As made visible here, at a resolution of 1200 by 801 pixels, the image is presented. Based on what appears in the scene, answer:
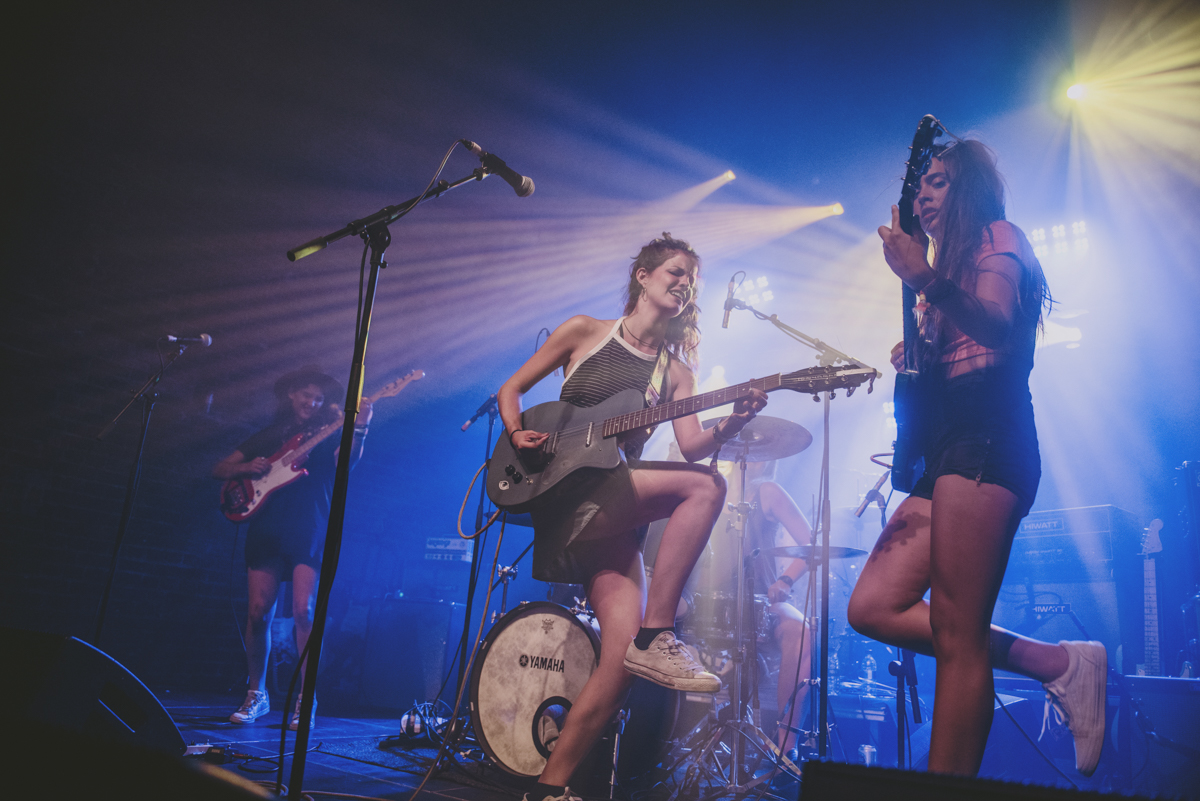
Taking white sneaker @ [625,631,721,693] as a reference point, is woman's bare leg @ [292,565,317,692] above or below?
below

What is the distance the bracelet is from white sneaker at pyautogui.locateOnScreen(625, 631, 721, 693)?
1477 mm

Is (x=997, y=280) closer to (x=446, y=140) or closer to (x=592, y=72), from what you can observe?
(x=592, y=72)

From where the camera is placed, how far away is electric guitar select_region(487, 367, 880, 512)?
276 centimetres

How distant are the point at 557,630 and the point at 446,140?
582cm

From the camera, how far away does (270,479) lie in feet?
19.0

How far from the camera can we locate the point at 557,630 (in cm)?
342

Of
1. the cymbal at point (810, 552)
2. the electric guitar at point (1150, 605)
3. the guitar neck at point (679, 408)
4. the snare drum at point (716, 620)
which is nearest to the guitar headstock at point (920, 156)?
the guitar neck at point (679, 408)

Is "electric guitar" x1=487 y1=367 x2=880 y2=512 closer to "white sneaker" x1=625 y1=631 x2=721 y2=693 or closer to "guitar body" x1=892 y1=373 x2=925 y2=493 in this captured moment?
"guitar body" x1=892 y1=373 x2=925 y2=493

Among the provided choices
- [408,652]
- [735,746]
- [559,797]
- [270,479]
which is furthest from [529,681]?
[408,652]

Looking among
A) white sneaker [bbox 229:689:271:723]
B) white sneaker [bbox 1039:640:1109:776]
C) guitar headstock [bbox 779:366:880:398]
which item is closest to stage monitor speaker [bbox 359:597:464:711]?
white sneaker [bbox 229:689:271:723]

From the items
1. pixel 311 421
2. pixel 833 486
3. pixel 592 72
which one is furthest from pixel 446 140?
pixel 833 486

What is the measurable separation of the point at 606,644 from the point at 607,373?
1254 millimetres

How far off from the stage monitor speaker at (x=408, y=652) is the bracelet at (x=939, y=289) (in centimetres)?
603

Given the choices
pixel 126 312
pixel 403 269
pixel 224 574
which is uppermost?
pixel 403 269
